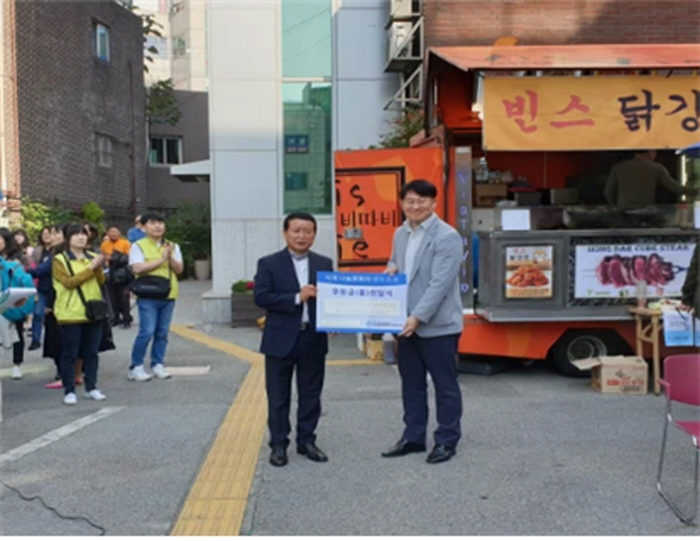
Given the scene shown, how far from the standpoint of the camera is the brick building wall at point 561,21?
10781mm

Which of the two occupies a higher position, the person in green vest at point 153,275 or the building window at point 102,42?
the building window at point 102,42

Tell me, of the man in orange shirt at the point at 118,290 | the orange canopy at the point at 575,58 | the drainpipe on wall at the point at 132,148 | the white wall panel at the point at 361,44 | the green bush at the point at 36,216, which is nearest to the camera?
the orange canopy at the point at 575,58

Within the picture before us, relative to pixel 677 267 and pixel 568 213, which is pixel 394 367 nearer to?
pixel 568 213

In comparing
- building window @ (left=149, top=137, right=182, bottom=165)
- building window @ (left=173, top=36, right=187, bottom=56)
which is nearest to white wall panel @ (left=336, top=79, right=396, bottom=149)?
building window @ (left=149, top=137, right=182, bottom=165)

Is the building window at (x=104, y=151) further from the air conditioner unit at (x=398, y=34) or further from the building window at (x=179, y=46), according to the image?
the building window at (x=179, y=46)

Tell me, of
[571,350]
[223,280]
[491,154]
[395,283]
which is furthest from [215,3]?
[395,283]

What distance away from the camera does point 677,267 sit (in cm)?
773

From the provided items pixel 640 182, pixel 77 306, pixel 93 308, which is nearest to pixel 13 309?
pixel 77 306

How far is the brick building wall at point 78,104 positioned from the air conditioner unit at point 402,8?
9568mm

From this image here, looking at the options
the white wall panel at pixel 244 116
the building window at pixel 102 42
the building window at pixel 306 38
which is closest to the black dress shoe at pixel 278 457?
the white wall panel at pixel 244 116

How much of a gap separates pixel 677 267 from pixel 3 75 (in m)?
14.3

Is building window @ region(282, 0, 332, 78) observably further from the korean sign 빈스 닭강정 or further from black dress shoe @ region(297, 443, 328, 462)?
black dress shoe @ region(297, 443, 328, 462)

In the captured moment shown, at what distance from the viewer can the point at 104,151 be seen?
22.3m

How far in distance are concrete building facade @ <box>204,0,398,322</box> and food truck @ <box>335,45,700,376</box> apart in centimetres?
386
